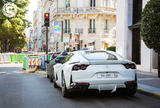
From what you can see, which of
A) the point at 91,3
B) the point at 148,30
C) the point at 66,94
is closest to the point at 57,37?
the point at 148,30

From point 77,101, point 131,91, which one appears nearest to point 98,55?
point 131,91

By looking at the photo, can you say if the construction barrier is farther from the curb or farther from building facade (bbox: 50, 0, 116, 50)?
the curb

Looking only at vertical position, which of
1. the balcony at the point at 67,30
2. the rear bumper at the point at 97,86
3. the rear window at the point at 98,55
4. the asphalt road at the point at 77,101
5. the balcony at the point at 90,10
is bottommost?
the asphalt road at the point at 77,101

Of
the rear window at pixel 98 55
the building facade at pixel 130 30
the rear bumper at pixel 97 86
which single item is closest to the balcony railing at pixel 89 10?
the building facade at pixel 130 30

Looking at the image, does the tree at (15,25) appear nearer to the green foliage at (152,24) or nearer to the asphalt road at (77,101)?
the green foliage at (152,24)

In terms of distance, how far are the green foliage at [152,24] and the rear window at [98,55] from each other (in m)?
2.99

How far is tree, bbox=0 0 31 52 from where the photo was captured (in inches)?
1544

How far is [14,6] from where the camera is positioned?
39.1 metres

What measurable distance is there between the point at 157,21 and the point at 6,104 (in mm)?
6242

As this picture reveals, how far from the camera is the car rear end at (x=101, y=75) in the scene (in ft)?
21.1

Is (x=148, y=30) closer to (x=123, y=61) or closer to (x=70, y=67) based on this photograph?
(x=123, y=61)

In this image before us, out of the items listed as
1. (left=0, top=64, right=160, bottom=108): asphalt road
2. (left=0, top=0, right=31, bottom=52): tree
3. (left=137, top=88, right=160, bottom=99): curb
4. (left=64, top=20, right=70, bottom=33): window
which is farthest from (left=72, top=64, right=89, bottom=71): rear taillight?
(left=64, top=20, right=70, bottom=33): window

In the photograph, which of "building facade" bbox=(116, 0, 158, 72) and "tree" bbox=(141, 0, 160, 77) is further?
"building facade" bbox=(116, 0, 158, 72)

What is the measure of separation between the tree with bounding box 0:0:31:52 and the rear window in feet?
109
